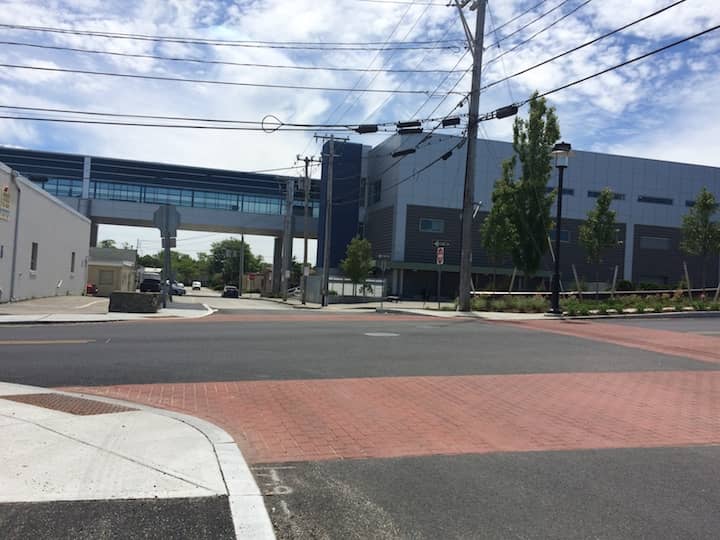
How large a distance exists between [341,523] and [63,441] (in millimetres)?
2905

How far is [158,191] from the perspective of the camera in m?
72.1

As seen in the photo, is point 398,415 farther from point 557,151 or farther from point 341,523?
point 557,151

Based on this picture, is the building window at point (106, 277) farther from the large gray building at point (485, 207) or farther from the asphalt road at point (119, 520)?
the asphalt road at point (119, 520)

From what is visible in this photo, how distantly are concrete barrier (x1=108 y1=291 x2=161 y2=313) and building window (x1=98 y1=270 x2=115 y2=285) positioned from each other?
101ft

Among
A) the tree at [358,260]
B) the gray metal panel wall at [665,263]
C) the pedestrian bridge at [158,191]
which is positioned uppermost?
the pedestrian bridge at [158,191]

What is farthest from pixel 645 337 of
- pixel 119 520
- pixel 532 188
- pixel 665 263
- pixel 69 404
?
pixel 665 263

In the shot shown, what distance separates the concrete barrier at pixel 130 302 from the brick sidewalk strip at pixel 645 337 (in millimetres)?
12133

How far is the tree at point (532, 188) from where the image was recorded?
1296 inches

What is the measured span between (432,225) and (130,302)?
39135mm

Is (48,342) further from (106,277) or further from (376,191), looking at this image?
(376,191)

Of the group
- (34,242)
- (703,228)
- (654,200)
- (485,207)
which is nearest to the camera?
(34,242)

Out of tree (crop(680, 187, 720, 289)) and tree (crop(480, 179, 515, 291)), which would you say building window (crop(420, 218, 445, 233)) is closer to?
tree (crop(480, 179, 515, 291))

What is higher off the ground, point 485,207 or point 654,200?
point 654,200

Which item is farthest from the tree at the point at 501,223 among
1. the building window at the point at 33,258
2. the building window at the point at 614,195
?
the building window at the point at 614,195
